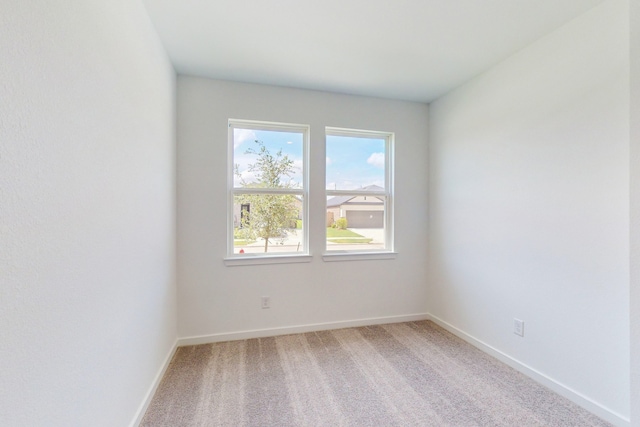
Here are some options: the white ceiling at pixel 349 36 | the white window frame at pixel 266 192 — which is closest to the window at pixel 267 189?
the white window frame at pixel 266 192

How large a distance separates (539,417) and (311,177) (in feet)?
8.11

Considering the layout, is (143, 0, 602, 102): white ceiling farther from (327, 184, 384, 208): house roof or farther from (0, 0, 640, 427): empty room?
(327, 184, 384, 208): house roof

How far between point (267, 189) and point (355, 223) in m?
1.06

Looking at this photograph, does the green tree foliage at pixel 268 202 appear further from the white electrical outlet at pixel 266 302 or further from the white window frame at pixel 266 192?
the white electrical outlet at pixel 266 302

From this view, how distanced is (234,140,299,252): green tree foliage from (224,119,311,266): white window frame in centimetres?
6

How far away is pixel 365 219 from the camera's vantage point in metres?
3.24

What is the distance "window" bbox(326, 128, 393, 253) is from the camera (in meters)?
3.10

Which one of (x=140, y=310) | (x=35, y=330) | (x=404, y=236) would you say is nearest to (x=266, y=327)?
(x=140, y=310)

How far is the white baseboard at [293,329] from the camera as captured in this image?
265cm

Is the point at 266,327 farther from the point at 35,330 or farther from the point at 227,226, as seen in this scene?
the point at 35,330

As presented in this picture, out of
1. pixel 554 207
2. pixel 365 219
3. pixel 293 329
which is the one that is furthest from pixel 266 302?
pixel 554 207

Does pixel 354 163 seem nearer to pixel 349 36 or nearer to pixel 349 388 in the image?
pixel 349 36

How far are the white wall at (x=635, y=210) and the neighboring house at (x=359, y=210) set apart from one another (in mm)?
2023

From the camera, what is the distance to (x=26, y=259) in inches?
32.1
